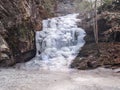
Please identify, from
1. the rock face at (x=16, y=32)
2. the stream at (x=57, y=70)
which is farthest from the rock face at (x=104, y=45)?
the rock face at (x=16, y=32)

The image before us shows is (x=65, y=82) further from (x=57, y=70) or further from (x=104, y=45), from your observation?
(x=104, y=45)

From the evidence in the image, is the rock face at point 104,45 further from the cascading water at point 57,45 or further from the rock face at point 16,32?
the rock face at point 16,32

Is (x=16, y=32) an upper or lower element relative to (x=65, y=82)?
upper

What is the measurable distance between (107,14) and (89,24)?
7.63 feet

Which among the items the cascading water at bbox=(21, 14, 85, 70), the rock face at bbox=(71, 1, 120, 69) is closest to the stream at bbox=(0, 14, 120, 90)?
the cascading water at bbox=(21, 14, 85, 70)

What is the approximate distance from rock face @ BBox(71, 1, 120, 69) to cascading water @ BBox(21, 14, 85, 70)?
2.34ft

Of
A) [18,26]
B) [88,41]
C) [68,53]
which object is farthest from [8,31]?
[88,41]


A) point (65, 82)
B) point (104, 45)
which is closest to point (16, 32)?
point (104, 45)

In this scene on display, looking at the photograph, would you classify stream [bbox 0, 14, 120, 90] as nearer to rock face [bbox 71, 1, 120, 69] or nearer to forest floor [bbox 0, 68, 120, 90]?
forest floor [bbox 0, 68, 120, 90]

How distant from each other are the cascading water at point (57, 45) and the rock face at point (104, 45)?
2.34 ft

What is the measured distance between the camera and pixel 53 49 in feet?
66.0

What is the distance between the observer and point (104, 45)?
61.2 feet

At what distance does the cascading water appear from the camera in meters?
18.7

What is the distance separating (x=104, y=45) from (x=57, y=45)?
3.90m
